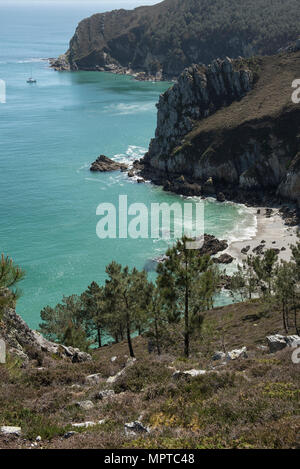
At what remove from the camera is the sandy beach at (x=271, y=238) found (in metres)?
68.7

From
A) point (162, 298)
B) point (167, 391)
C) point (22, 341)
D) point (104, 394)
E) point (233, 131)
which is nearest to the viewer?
point (167, 391)

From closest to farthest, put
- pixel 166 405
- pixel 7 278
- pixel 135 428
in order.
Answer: pixel 135 428
pixel 7 278
pixel 166 405

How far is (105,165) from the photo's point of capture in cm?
11262

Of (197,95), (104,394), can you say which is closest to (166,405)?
(104,394)

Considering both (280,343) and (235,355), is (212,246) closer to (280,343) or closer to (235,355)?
(280,343)

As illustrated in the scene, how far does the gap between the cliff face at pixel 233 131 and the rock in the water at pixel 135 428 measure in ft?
257

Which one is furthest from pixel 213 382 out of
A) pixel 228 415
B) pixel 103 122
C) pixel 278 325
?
pixel 103 122

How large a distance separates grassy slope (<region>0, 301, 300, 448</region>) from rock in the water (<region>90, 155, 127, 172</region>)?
91435 mm

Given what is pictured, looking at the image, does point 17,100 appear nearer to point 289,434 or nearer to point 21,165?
point 21,165

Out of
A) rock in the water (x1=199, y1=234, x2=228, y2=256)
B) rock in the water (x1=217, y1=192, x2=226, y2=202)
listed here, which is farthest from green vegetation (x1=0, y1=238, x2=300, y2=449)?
rock in the water (x1=217, y1=192, x2=226, y2=202)

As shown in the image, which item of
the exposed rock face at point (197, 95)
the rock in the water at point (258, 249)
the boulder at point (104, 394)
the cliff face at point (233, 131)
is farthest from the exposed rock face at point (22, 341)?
the exposed rock face at point (197, 95)

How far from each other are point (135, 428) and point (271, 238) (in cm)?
6362

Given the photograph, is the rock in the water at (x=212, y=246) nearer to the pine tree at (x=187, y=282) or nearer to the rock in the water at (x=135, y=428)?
the pine tree at (x=187, y=282)
